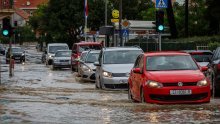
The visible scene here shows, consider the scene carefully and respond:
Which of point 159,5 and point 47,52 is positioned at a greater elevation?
point 159,5

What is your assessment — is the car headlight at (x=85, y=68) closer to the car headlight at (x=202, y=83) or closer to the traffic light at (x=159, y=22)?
the traffic light at (x=159, y=22)

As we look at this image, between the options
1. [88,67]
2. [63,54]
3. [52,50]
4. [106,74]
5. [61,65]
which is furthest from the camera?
[52,50]

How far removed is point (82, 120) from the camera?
1343 cm

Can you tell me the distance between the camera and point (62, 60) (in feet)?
168

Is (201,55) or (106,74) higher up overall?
(201,55)

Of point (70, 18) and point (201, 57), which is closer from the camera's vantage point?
point (201, 57)

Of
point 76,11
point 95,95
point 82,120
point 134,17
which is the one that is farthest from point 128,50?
point 134,17

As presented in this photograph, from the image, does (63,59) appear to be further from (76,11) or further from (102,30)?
(76,11)

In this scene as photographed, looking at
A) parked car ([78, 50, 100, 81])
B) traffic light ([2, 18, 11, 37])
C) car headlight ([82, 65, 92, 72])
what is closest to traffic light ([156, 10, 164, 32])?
parked car ([78, 50, 100, 81])

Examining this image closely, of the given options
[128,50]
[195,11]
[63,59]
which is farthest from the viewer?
[195,11]

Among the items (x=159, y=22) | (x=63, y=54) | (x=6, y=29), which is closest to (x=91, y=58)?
(x=159, y=22)

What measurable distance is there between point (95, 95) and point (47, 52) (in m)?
38.2

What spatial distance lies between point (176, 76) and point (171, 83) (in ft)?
1.13

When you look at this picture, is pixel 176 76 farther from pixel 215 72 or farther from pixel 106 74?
pixel 106 74
